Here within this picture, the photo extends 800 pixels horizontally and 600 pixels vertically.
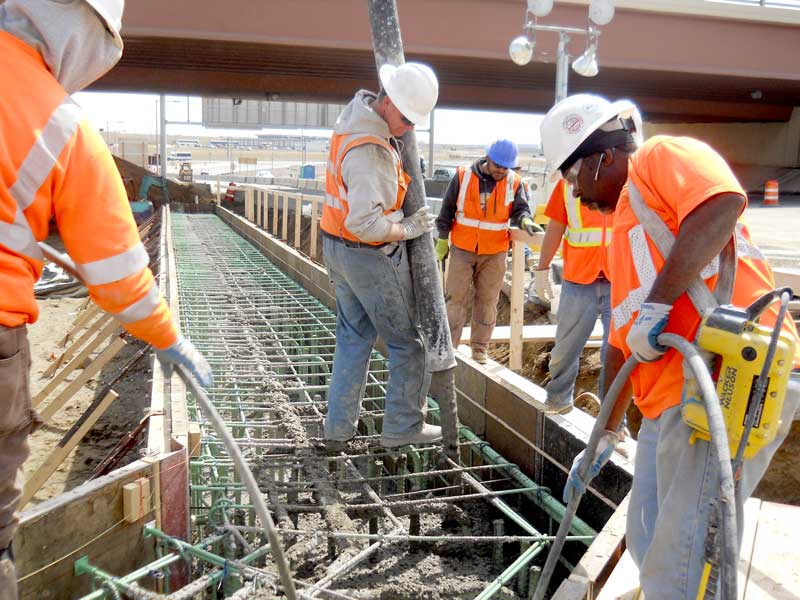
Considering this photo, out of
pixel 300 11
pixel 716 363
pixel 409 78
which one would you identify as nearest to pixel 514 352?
pixel 409 78

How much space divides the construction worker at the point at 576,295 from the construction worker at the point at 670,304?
6.23 feet

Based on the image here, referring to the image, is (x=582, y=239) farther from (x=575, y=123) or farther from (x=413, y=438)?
(x=575, y=123)

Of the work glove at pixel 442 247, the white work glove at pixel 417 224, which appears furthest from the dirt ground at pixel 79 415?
the white work glove at pixel 417 224

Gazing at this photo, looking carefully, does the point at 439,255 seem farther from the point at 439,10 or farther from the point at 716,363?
the point at 439,10

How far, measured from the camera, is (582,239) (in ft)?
14.5

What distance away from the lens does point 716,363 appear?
2.08 meters

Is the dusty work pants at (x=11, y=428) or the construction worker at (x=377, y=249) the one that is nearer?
the dusty work pants at (x=11, y=428)

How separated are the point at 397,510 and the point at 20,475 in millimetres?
2147

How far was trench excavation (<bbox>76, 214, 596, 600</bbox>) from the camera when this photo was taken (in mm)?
3277

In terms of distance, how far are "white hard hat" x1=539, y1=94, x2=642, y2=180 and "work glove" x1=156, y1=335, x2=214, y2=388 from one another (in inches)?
55.8

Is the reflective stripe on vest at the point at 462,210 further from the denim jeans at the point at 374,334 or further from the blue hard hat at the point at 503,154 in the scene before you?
the denim jeans at the point at 374,334

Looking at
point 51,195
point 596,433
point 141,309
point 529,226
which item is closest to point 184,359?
point 141,309

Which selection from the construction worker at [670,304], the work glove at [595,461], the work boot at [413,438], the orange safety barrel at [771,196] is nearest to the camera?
the construction worker at [670,304]

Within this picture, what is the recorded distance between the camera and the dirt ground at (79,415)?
671 centimetres
